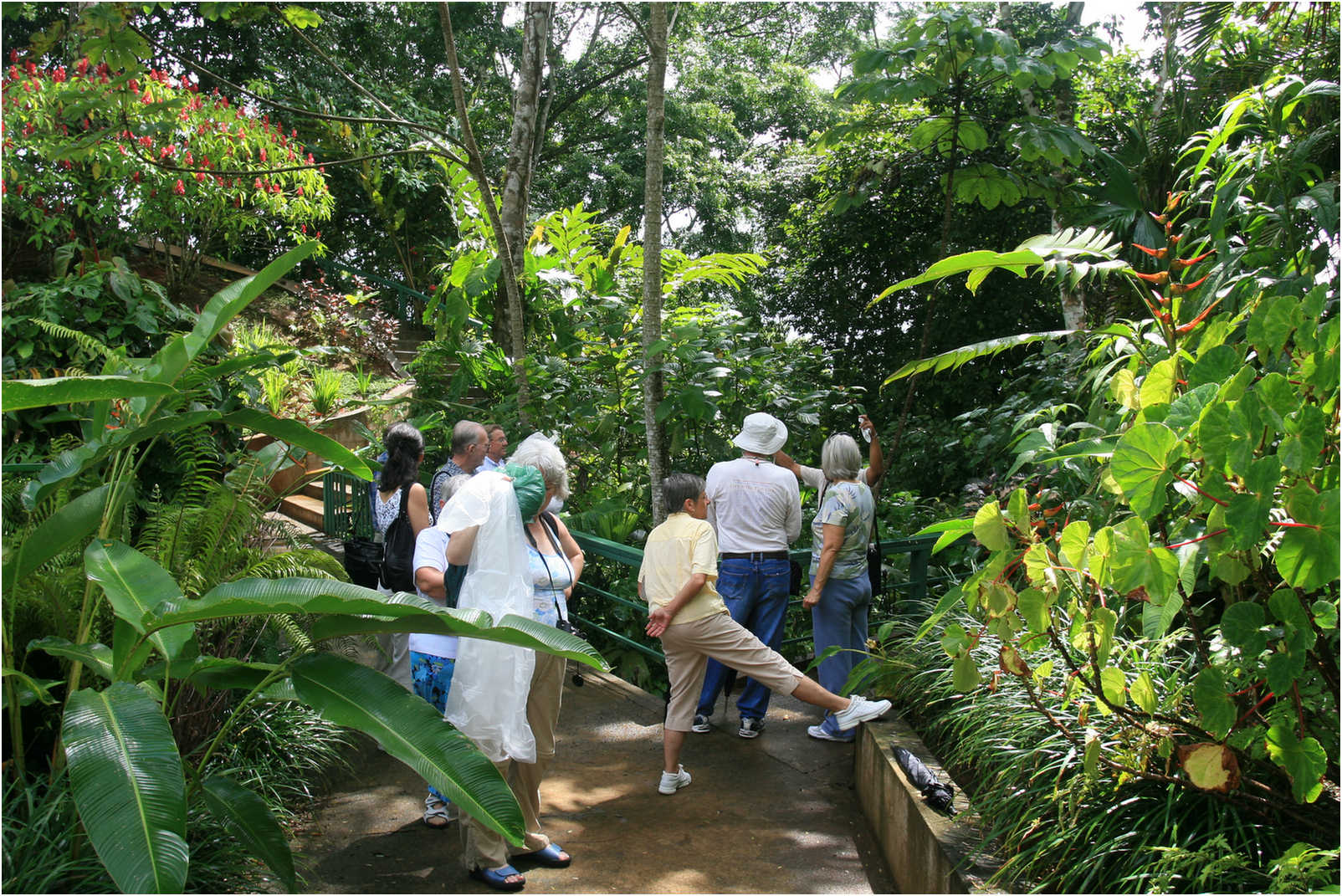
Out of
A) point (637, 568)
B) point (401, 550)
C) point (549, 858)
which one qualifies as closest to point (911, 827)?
point (549, 858)

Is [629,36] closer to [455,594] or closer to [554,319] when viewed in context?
[554,319]

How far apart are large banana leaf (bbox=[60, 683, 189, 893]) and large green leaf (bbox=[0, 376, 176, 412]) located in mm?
832

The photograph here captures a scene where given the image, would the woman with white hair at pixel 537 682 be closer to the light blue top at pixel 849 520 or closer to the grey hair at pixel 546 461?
the grey hair at pixel 546 461

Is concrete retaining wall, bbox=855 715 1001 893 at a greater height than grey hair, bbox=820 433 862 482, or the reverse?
grey hair, bbox=820 433 862 482

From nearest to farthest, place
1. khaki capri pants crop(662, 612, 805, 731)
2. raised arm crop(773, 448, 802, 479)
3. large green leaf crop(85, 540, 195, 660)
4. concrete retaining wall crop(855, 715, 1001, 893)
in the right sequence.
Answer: large green leaf crop(85, 540, 195, 660)
concrete retaining wall crop(855, 715, 1001, 893)
khaki capri pants crop(662, 612, 805, 731)
raised arm crop(773, 448, 802, 479)

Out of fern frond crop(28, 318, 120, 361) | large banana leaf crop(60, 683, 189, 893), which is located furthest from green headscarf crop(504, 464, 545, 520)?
fern frond crop(28, 318, 120, 361)

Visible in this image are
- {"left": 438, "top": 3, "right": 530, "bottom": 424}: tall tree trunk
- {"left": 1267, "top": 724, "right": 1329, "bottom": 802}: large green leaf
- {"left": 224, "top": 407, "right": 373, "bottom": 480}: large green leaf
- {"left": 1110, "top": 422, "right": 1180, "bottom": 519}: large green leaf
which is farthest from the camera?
{"left": 438, "top": 3, "right": 530, "bottom": 424}: tall tree trunk

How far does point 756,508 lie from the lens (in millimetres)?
4926

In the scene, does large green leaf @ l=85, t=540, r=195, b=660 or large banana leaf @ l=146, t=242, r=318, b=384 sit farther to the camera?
large banana leaf @ l=146, t=242, r=318, b=384

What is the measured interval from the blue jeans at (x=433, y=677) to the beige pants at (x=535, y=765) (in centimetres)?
35

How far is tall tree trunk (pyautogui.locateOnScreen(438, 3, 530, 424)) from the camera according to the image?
6.18 metres

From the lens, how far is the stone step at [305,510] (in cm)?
959

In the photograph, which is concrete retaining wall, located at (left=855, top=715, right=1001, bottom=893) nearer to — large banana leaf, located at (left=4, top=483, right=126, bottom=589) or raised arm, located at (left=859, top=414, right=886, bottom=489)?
raised arm, located at (left=859, top=414, right=886, bottom=489)

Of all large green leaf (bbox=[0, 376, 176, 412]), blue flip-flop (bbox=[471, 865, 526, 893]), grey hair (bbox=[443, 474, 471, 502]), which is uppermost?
large green leaf (bbox=[0, 376, 176, 412])
